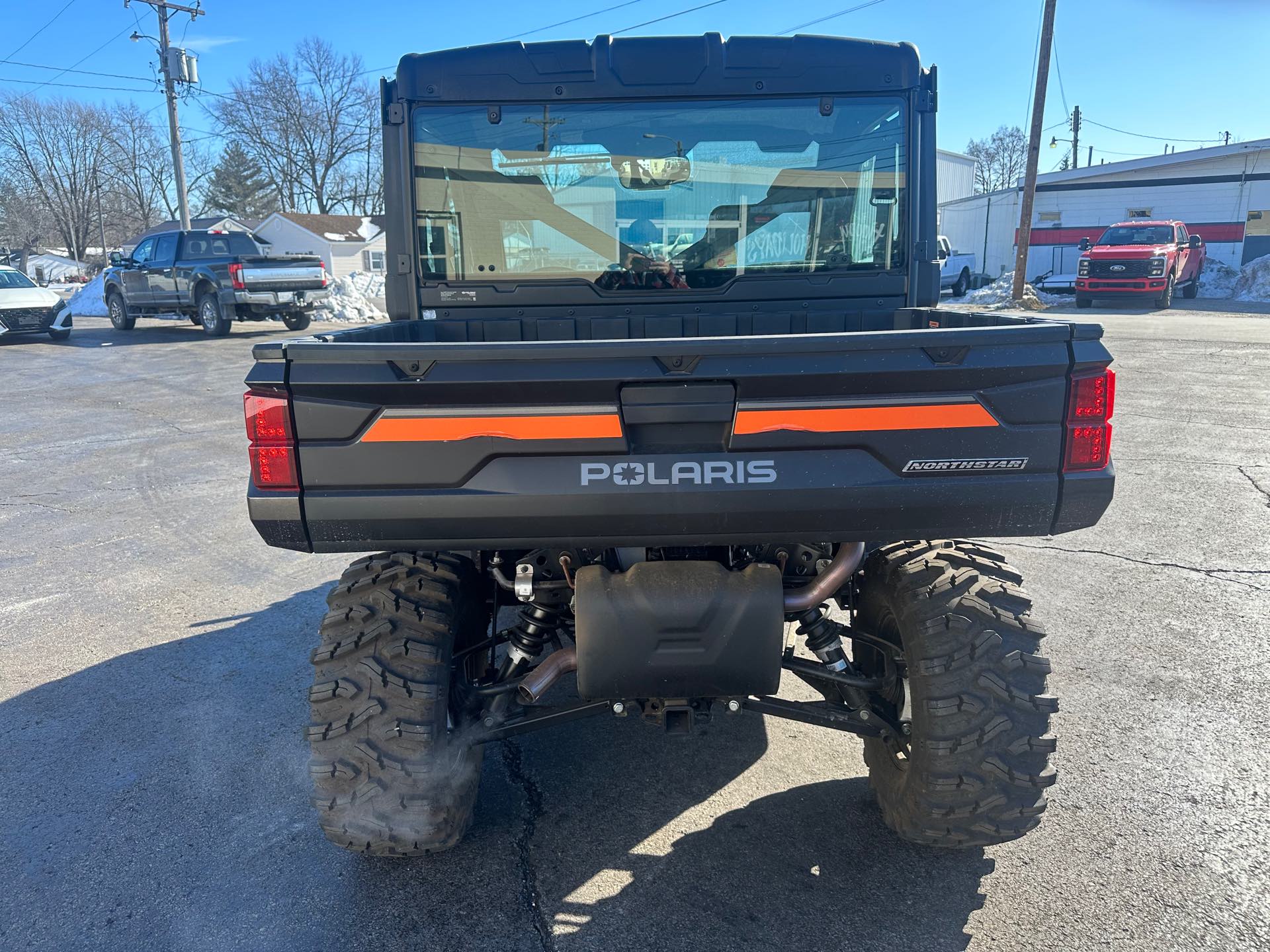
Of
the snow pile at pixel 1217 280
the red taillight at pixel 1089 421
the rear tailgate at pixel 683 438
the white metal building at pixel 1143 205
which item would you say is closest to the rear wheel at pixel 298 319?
the rear tailgate at pixel 683 438

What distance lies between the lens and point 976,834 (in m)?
2.75

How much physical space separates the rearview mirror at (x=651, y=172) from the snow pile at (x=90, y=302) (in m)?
28.2

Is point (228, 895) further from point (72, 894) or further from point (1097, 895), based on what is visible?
point (1097, 895)

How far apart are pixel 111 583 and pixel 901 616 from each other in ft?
16.9

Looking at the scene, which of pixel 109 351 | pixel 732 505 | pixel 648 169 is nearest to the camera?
pixel 732 505

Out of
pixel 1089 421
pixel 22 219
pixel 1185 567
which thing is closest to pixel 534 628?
pixel 1089 421

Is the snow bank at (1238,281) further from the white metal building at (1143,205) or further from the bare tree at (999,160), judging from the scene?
the bare tree at (999,160)

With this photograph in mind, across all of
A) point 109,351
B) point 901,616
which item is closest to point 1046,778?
point 901,616

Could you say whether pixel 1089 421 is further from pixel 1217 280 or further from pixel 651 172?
pixel 1217 280

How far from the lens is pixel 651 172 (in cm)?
376

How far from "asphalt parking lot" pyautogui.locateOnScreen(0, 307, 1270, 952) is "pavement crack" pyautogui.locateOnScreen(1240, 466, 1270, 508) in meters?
1.29

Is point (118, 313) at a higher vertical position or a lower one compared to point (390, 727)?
higher

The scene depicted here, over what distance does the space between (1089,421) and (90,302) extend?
32.2 meters

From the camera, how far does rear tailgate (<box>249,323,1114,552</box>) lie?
94.1 inches
